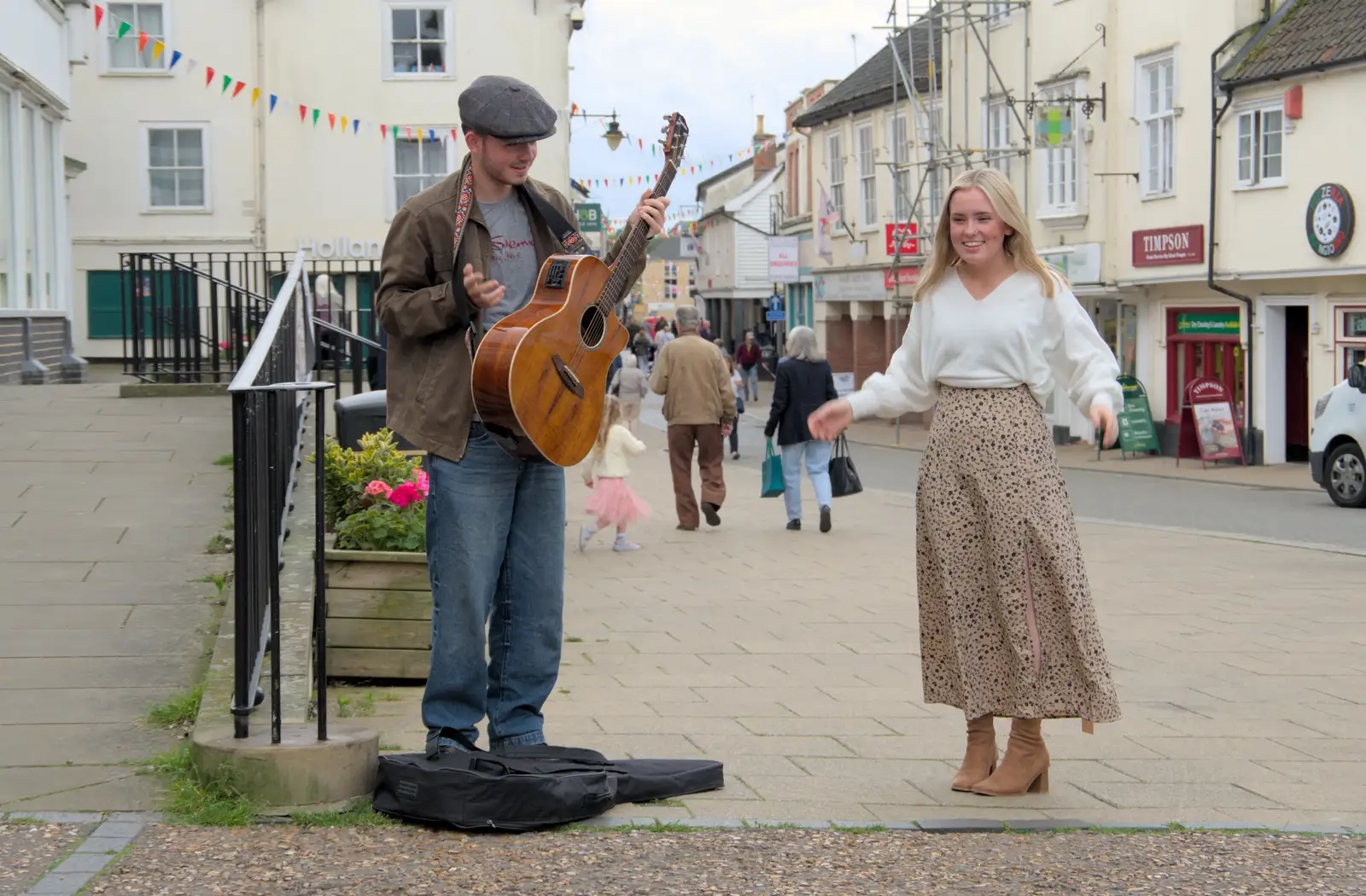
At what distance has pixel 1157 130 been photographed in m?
27.0

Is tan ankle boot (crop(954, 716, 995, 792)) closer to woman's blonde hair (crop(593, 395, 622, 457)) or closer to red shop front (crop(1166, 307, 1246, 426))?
woman's blonde hair (crop(593, 395, 622, 457))

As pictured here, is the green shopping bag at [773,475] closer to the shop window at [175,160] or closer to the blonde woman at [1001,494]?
the blonde woman at [1001,494]

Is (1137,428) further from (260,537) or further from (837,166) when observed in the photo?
(260,537)

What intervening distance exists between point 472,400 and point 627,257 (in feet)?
2.09

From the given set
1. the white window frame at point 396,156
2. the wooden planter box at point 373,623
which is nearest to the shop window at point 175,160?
the white window frame at point 396,156

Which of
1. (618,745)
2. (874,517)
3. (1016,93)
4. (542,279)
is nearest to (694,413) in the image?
(874,517)

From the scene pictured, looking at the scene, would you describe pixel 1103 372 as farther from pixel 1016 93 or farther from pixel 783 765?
pixel 1016 93

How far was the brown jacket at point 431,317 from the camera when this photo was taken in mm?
4625

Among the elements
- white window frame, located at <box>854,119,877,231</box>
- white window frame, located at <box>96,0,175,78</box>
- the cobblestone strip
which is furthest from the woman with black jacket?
white window frame, located at <box>854,119,877,231</box>

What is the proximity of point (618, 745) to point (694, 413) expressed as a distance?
9.12 meters

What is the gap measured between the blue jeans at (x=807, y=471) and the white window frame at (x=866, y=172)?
2496cm

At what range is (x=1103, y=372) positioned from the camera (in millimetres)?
5039

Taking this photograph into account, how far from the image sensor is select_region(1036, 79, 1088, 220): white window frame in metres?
28.9

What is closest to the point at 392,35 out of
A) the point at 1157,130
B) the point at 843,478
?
the point at 1157,130
